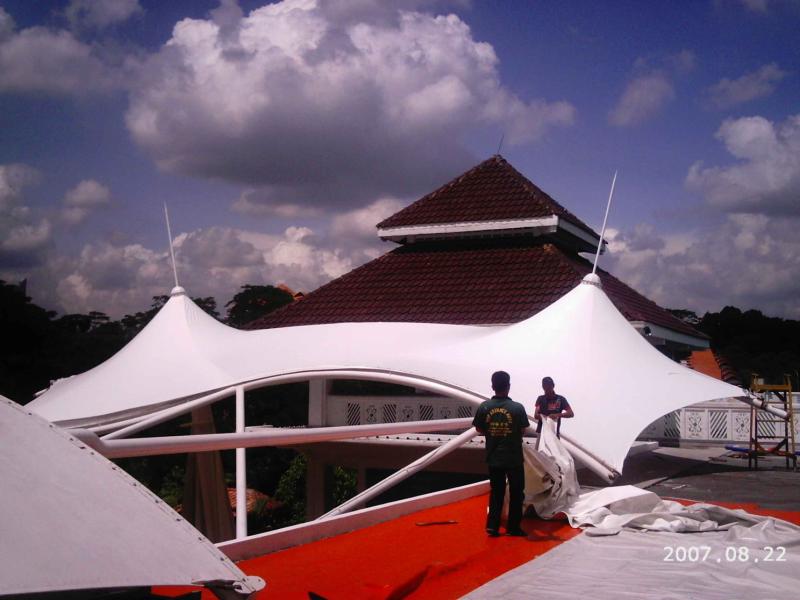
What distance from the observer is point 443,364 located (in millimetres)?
12555

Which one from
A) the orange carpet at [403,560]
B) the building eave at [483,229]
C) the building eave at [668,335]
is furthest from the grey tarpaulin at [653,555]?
the building eave at [483,229]

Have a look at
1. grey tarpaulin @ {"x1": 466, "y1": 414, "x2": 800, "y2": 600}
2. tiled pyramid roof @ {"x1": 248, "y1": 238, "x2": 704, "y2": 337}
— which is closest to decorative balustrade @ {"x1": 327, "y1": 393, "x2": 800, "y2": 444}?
tiled pyramid roof @ {"x1": 248, "y1": 238, "x2": 704, "y2": 337}

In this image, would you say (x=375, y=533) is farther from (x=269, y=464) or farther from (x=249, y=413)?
(x=249, y=413)

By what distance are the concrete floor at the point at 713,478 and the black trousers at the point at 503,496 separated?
4.18 metres

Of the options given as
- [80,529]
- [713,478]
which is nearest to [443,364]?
[713,478]

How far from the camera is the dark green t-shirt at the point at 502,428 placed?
6.02 m

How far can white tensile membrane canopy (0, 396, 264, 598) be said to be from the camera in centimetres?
211

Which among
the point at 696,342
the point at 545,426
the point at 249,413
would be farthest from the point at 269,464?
the point at 545,426

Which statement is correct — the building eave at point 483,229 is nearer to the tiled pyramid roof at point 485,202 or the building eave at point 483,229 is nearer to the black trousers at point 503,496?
the tiled pyramid roof at point 485,202

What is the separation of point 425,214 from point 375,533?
51.4 feet

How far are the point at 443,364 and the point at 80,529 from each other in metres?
10.4

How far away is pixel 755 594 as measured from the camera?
439cm

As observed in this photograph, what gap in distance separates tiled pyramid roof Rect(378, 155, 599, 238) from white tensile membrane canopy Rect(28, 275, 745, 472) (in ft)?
19.1

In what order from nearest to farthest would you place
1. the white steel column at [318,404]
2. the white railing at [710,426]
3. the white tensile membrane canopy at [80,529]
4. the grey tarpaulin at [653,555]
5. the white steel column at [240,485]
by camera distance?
the white tensile membrane canopy at [80,529] < the grey tarpaulin at [653,555] < the white steel column at [240,485] < the white steel column at [318,404] < the white railing at [710,426]
